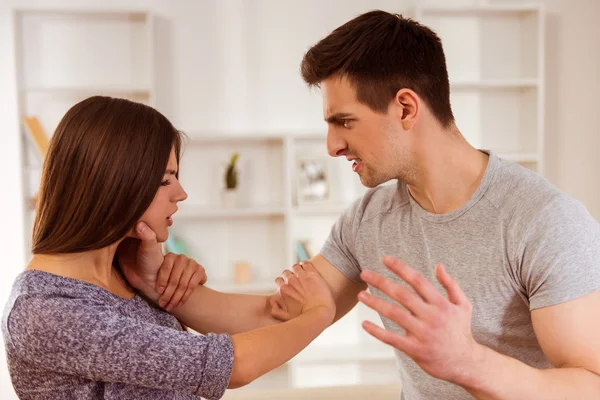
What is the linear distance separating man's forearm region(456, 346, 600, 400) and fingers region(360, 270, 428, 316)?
15cm

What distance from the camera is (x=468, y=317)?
3.23 feet

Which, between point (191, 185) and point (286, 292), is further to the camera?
point (191, 185)

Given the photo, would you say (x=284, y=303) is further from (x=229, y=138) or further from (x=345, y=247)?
(x=229, y=138)

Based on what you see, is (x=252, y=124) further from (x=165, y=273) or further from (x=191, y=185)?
(x=165, y=273)

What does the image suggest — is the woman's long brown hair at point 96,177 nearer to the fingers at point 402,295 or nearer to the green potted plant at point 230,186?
the fingers at point 402,295

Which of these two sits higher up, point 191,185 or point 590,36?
point 590,36

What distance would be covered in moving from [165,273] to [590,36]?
3504mm

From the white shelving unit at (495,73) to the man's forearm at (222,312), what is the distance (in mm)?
2525

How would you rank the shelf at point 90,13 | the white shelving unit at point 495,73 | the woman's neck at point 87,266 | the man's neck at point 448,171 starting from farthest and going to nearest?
the white shelving unit at point 495,73, the shelf at point 90,13, the man's neck at point 448,171, the woman's neck at point 87,266

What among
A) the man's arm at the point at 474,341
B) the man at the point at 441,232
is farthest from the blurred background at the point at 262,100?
the man's arm at the point at 474,341

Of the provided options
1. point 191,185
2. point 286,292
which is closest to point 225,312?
point 286,292

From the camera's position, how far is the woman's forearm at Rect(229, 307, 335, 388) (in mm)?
1204

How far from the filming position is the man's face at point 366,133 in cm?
149

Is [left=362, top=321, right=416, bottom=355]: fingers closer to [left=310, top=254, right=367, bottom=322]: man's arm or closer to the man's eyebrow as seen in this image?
the man's eyebrow
